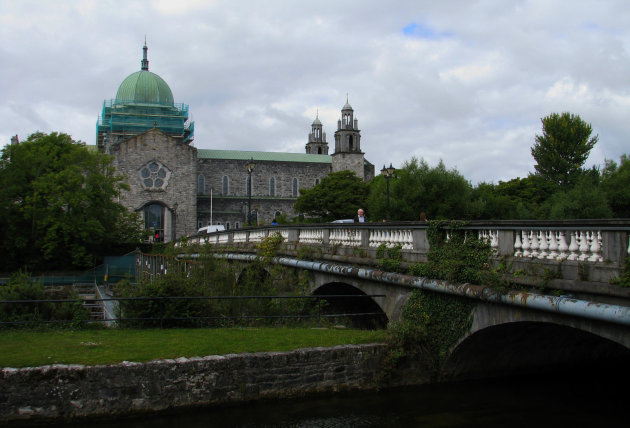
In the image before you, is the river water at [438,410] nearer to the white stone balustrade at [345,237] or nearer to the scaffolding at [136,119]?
the white stone balustrade at [345,237]

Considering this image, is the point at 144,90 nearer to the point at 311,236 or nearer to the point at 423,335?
the point at 311,236

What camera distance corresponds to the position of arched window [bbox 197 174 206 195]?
73938mm

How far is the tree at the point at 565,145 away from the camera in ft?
206

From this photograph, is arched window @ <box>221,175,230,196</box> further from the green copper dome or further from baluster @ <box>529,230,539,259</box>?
baluster @ <box>529,230,539,259</box>

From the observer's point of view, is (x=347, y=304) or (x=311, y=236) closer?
(x=311, y=236)

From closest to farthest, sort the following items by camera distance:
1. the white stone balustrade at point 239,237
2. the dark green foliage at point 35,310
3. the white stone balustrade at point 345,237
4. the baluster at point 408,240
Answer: the baluster at point 408,240, the dark green foliage at point 35,310, the white stone balustrade at point 345,237, the white stone balustrade at point 239,237

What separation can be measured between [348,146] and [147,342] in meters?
71.3

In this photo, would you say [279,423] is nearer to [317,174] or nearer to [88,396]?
[88,396]

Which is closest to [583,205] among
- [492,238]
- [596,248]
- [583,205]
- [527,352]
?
[583,205]

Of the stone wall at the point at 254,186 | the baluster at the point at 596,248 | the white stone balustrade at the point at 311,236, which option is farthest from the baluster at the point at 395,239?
the stone wall at the point at 254,186

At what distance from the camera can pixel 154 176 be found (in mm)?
64688

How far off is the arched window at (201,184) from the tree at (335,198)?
13768mm

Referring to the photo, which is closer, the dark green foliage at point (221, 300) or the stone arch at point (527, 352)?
the stone arch at point (527, 352)

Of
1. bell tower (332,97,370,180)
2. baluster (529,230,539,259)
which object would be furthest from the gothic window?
baluster (529,230,539,259)
